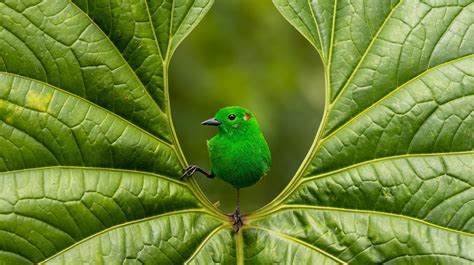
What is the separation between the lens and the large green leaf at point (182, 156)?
1.97m

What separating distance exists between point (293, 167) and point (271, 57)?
1418mm

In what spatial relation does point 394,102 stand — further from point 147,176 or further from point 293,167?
point 293,167

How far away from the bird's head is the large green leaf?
0.18 m

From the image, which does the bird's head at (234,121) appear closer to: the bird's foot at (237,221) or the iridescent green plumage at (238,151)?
the iridescent green plumage at (238,151)

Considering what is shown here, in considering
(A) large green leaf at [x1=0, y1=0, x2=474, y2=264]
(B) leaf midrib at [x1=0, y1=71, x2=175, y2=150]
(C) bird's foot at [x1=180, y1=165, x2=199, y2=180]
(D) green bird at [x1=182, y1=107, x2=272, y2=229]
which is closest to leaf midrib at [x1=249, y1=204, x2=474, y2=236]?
(A) large green leaf at [x1=0, y1=0, x2=474, y2=264]

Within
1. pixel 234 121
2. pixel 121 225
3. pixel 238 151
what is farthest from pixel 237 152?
pixel 121 225

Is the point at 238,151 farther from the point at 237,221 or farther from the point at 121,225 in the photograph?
the point at 121,225

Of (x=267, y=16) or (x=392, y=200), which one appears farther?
(x=267, y=16)

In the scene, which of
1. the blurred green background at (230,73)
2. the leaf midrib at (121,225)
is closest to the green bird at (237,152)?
the leaf midrib at (121,225)

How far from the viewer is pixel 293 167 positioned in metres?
Answer: 6.49

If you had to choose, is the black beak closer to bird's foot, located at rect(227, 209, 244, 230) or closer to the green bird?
the green bird

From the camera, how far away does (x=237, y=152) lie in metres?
2.15

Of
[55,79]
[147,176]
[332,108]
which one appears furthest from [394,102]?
[55,79]

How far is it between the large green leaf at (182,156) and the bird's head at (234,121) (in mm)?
182
